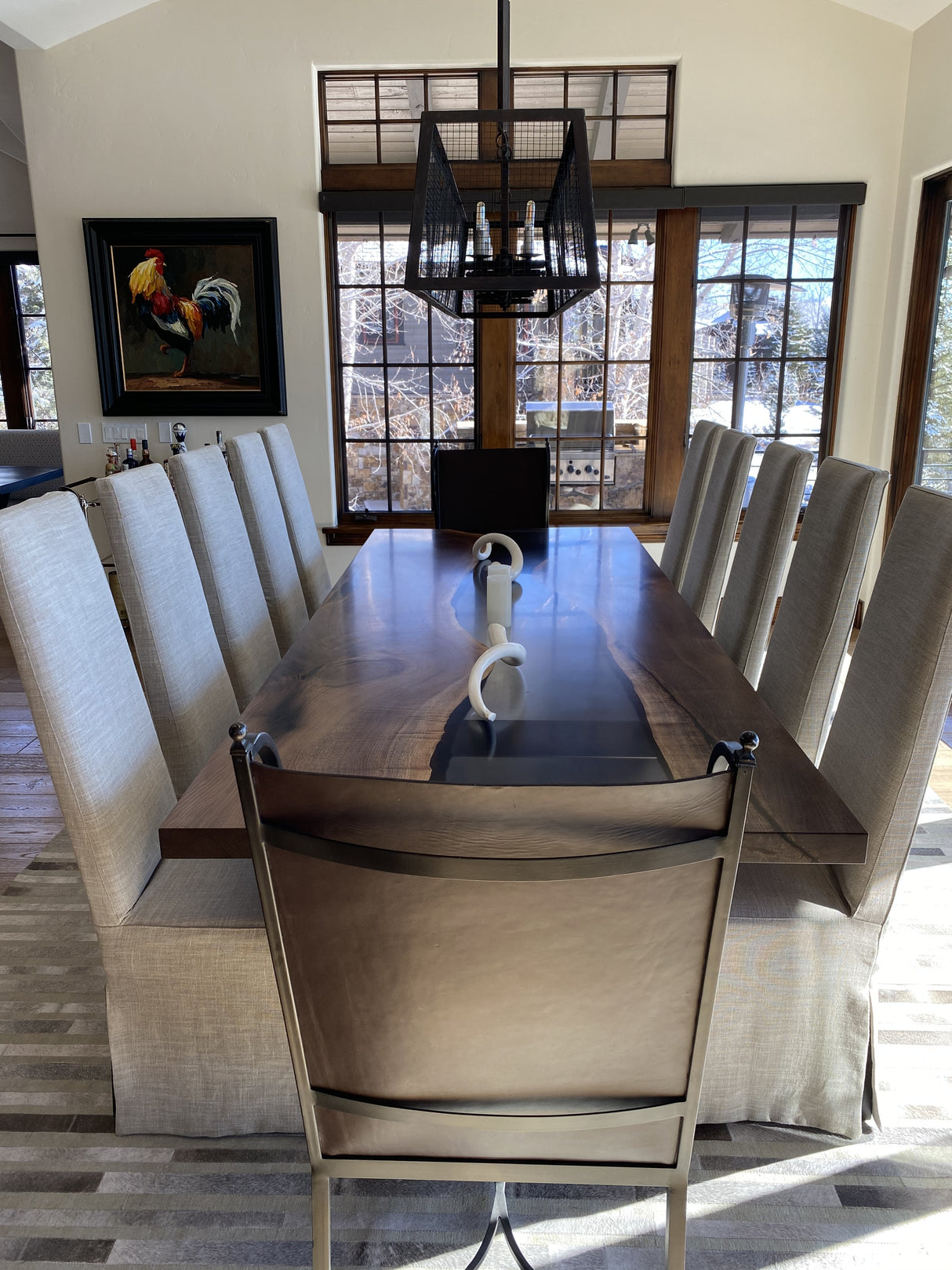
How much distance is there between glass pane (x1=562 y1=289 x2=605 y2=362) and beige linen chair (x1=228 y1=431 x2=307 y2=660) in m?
1.98

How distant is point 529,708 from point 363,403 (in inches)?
129

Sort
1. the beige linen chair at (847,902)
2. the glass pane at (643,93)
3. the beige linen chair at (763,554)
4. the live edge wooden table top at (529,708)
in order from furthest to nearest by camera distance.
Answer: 1. the glass pane at (643,93)
2. the beige linen chair at (763,554)
3. the beige linen chair at (847,902)
4. the live edge wooden table top at (529,708)

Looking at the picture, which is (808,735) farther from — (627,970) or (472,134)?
(472,134)

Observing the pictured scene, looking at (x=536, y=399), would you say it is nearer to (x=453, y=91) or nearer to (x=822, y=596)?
(x=453, y=91)

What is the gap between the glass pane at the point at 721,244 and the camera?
4215 millimetres

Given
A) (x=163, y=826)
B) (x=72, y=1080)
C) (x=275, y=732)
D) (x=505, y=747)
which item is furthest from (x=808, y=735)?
(x=72, y=1080)

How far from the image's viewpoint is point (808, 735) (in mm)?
1859

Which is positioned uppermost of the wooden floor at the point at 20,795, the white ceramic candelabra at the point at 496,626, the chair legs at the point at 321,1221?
the white ceramic candelabra at the point at 496,626

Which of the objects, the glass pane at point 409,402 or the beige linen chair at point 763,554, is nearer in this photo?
the beige linen chair at point 763,554

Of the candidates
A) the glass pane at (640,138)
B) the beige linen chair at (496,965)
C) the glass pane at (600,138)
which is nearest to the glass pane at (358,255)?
the glass pane at (600,138)

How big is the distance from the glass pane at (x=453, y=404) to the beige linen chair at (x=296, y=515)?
126 centimetres

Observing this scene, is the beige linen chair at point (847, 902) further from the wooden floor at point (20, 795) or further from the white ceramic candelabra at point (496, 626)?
the wooden floor at point (20, 795)

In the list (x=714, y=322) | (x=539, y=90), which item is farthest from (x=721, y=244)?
(x=539, y=90)

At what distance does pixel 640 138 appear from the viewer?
4.18 metres
